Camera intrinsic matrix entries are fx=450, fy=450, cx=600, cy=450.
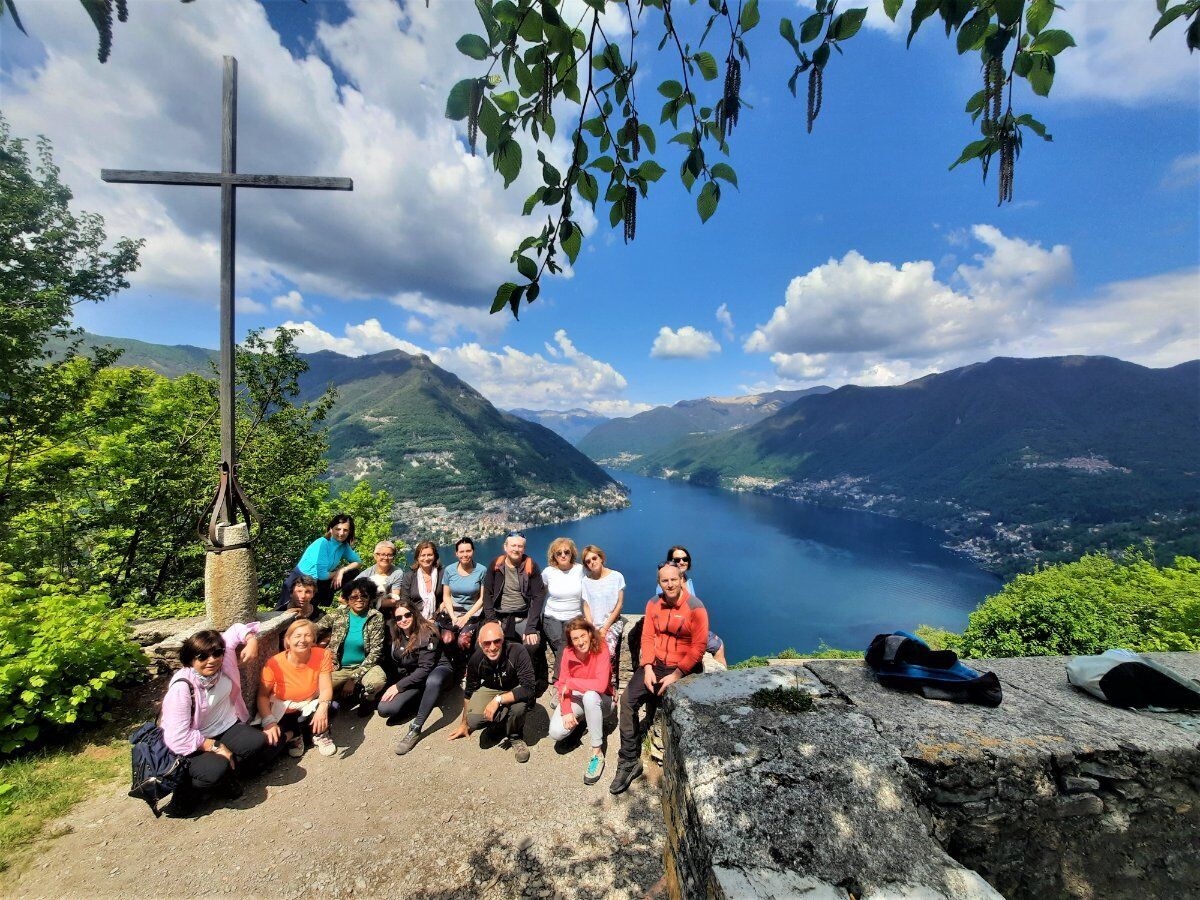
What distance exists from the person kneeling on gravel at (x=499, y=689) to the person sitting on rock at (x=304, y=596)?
1.80 metres

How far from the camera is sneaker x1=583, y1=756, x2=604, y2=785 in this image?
147 inches

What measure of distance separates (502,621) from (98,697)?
362 centimetres

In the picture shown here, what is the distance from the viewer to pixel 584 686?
4.17 meters

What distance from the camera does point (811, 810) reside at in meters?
1.62

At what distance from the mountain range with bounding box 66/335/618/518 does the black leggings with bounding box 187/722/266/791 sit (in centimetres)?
7189

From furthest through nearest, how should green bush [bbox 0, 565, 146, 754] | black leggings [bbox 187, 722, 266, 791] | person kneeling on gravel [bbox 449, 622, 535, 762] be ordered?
person kneeling on gravel [bbox 449, 622, 535, 762], green bush [bbox 0, 565, 146, 754], black leggings [bbox 187, 722, 266, 791]

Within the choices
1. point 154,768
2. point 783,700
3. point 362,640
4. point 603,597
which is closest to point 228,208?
point 362,640

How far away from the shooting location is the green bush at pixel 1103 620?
650 centimetres

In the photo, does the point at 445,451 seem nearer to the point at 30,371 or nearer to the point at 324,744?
the point at 30,371

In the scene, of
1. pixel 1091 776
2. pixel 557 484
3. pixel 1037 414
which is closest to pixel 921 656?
pixel 1091 776

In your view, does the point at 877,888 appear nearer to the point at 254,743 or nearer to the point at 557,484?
the point at 254,743

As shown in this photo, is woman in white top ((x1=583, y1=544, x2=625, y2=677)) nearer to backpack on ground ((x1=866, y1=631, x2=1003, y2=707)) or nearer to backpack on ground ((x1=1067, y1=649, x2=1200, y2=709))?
backpack on ground ((x1=866, y1=631, x2=1003, y2=707))

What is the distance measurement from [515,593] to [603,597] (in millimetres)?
992

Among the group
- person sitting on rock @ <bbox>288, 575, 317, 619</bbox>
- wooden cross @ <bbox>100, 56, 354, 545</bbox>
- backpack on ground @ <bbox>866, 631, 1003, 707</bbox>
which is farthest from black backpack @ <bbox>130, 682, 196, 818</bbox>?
backpack on ground @ <bbox>866, 631, 1003, 707</bbox>
